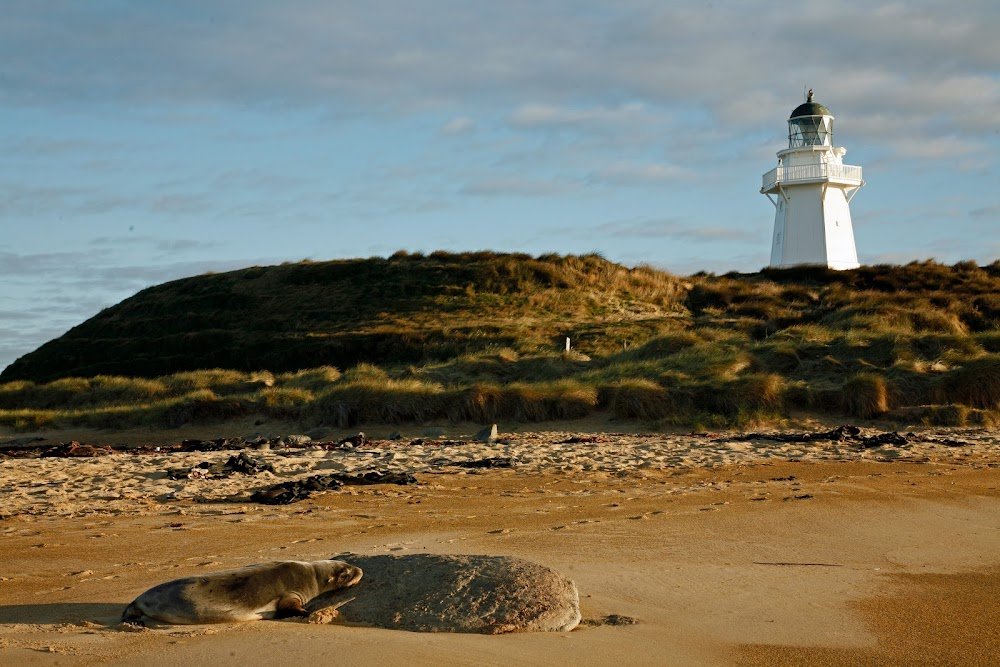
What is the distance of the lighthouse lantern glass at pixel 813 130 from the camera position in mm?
41531

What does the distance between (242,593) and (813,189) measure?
131 ft

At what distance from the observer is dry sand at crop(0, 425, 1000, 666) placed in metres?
4.41

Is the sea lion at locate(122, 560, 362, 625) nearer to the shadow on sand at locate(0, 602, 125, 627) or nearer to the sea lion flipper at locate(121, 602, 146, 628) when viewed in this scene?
the sea lion flipper at locate(121, 602, 146, 628)

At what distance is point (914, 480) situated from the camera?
9453mm

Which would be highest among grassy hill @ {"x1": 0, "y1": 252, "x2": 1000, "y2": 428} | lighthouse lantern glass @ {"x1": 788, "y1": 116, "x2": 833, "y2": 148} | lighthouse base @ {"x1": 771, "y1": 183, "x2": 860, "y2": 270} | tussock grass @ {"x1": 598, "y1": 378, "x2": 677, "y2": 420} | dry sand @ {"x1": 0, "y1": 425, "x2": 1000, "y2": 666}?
lighthouse lantern glass @ {"x1": 788, "y1": 116, "x2": 833, "y2": 148}

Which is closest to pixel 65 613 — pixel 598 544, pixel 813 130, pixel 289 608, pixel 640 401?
pixel 289 608

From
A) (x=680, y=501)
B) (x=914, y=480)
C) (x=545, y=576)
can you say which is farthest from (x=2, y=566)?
(x=914, y=480)

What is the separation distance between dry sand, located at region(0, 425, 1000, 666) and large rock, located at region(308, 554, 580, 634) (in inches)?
6.3

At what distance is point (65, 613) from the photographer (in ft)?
16.4

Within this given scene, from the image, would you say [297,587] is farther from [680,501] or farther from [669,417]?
[669,417]

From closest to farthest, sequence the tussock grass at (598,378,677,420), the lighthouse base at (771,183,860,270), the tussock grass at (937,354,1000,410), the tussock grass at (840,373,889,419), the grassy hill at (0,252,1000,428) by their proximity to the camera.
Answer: the tussock grass at (840,373,889,419) < the tussock grass at (937,354,1000,410) < the tussock grass at (598,378,677,420) < the grassy hill at (0,252,1000,428) < the lighthouse base at (771,183,860,270)

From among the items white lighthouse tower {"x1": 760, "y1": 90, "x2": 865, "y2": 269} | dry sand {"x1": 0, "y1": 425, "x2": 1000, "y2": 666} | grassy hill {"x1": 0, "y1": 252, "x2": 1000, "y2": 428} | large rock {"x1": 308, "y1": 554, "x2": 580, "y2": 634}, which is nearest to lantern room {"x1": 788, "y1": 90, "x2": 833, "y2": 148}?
white lighthouse tower {"x1": 760, "y1": 90, "x2": 865, "y2": 269}

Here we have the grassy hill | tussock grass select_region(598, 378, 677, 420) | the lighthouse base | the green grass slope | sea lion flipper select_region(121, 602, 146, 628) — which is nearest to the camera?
sea lion flipper select_region(121, 602, 146, 628)

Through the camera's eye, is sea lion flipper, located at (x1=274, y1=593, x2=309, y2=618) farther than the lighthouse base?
No
